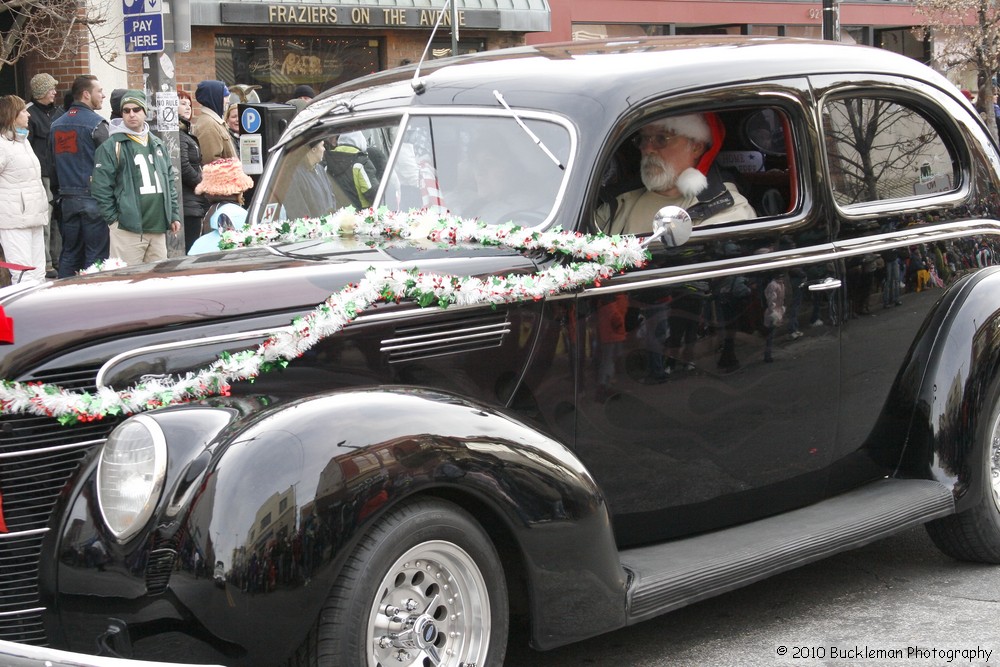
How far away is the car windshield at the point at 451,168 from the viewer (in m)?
4.24

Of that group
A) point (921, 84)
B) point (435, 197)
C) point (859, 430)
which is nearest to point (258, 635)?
point (435, 197)

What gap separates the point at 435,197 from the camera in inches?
173

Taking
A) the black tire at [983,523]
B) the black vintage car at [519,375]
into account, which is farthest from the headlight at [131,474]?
the black tire at [983,523]

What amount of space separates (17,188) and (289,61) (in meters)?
7.05

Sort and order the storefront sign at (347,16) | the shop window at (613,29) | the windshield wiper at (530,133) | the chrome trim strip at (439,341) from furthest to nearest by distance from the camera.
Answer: the shop window at (613,29) → the storefront sign at (347,16) → the windshield wiper at (530,133) → the chrome trim strip at (439,341)

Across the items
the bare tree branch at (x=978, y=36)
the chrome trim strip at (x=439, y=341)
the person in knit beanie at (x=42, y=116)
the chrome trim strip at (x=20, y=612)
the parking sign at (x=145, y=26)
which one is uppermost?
the bare tree branch at (x=978, y=36)

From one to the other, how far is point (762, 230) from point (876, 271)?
629mm

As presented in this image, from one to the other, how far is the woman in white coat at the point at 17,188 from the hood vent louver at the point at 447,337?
7.33 m

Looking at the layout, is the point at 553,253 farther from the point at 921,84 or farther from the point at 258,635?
the point at 921,84

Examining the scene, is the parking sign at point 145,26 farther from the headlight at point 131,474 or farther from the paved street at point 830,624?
the headlight at point 131,474

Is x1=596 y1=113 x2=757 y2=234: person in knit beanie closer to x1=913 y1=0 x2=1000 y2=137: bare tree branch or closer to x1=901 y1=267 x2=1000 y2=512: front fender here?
x1=901 y1=267 x2=1000 y2=512: front fender

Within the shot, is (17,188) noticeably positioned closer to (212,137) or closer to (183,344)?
(212,137)

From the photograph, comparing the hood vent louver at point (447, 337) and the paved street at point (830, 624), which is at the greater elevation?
the hood vent louver at point (447, 337)

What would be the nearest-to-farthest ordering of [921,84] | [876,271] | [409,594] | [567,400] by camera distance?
[409,594] → [567,400] → [876,271] → [921,84]
